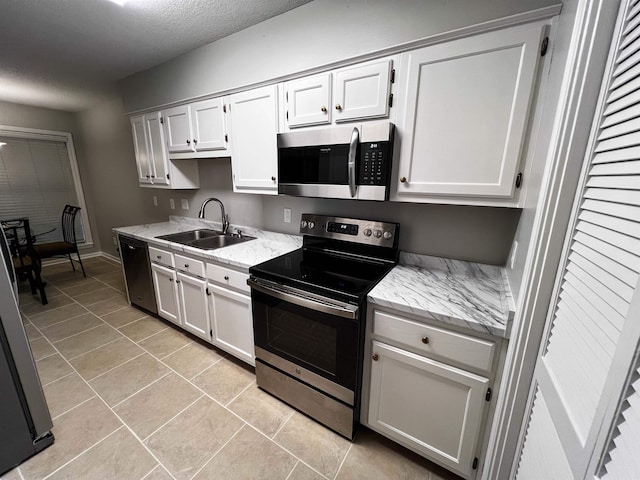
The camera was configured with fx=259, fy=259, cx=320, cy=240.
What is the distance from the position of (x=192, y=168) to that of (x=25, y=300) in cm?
269

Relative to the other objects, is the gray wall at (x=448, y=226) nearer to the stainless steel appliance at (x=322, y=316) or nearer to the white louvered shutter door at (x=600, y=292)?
the stainless steel appliance at (x=322, y=316)

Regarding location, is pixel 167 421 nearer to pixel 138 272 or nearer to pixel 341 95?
pixel 138 272

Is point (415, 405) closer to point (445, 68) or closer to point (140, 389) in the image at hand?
point (445, 68)

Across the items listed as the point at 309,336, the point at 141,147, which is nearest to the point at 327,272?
the point at 309,336

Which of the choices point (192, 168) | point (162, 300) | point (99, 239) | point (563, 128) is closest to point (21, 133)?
point (99, 239)

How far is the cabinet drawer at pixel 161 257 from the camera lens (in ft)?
7.43

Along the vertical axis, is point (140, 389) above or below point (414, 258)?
below

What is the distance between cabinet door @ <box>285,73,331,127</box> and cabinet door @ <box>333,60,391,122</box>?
2.5 inches

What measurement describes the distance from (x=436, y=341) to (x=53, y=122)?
6182 mm

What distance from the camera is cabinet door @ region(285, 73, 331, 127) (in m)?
1.51

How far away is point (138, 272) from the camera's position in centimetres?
268

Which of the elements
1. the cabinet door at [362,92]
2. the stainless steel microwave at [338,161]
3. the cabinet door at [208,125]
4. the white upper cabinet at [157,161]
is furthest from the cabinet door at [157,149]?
the cabinet door at [362,92]

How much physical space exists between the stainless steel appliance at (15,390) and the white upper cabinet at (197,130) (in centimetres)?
135

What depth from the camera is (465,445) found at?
1.18 m
